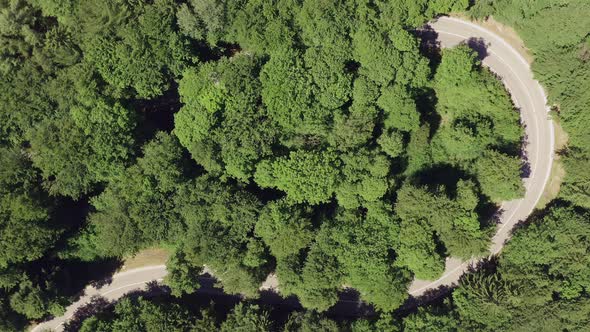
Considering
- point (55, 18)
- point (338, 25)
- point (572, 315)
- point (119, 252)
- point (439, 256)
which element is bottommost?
point (572, 315)

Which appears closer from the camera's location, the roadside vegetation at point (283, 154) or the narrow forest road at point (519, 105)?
the roadside vegetation at point (283, 154)

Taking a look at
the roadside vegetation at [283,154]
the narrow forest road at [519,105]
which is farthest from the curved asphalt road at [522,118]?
the roadside vegetation at [283,154]

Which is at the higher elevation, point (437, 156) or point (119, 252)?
point (437, 156)

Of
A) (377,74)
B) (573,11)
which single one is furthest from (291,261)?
(573,11)

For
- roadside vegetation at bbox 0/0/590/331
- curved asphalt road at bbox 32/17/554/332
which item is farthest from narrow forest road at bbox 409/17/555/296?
roadside vegetation at bbox 0/0/590/331

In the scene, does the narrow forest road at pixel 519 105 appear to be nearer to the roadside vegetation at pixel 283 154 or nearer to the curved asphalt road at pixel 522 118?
the curved asphalt road at pixel 522 118

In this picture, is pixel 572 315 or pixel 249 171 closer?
pixel 572 315

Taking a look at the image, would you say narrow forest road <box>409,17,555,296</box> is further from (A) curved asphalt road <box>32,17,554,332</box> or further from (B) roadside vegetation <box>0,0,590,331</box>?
(B) roadside vegetation <box>0,0,590,331</box>

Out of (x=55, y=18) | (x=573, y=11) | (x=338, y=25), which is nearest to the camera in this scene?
(x=573, y=11)

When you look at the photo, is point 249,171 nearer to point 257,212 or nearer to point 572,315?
point 257,212
